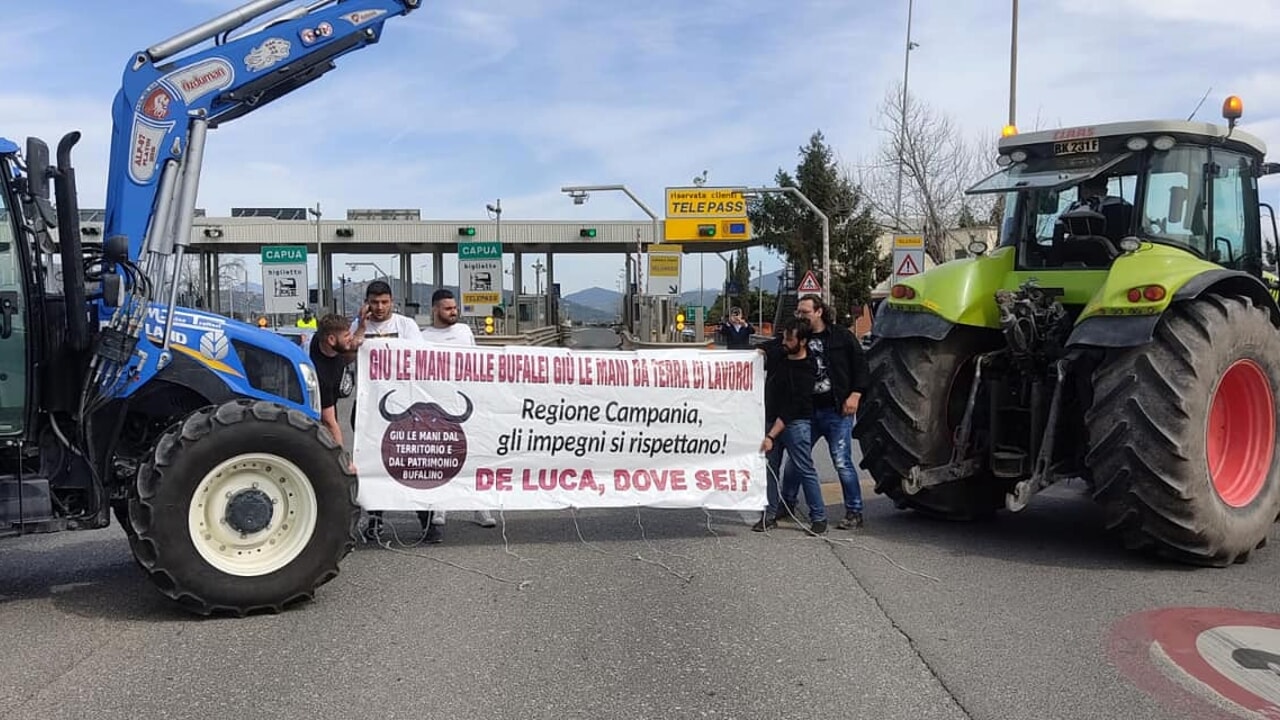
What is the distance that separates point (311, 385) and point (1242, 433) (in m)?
6.34

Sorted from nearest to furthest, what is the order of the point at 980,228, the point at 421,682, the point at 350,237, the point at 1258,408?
the point at 421,682, the point at 1258,408, the point at 980,228, the point at 350,237

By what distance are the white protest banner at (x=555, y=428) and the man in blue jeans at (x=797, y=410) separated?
5.3 inches

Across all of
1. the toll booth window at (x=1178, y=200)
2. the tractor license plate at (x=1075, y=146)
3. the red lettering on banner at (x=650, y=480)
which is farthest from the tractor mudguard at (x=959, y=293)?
the red lettering on banner at (x=650, y=480)

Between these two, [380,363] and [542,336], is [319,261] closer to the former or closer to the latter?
[542,336]

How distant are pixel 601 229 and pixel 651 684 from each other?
41.9m

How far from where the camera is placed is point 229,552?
5.82 m

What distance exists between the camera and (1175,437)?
6.47m

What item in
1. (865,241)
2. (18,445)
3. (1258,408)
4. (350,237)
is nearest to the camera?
(18,445)

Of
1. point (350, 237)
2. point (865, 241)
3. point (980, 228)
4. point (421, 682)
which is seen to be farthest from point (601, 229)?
point (421, 682)

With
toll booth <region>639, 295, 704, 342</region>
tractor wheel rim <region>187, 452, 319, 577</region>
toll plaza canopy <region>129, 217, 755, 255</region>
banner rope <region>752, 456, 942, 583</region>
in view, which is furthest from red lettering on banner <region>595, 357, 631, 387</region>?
toll plaza canopy <region>129, 217, 755, 255</region>

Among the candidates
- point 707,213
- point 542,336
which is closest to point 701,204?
point 707,213

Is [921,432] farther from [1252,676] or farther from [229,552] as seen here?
[229,552]

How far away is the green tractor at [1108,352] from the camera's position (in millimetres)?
6598

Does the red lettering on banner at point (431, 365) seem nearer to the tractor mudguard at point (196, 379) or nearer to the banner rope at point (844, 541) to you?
the tractor mudguard at point (196, 379)
